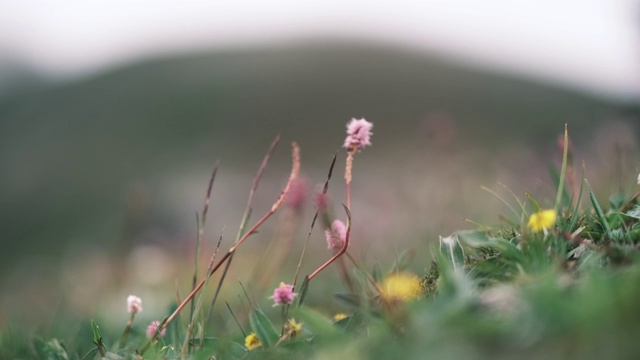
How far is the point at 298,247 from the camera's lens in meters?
7.52

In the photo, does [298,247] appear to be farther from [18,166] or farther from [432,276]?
[18,166]

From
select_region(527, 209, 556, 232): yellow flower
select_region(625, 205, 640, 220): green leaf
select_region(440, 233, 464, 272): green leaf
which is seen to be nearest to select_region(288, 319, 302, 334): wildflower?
select_region(440, 233, 464, 272): green leaf

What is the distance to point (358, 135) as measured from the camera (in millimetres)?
1750

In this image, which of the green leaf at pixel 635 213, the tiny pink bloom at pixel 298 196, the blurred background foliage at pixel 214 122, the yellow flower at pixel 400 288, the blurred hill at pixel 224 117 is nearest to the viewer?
the yellow flower at pixel 400 288

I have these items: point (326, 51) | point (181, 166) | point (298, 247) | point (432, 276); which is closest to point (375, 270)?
point (432, 276)

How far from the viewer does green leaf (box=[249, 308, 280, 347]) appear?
5.14ft

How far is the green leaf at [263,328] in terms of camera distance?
5.14 feet

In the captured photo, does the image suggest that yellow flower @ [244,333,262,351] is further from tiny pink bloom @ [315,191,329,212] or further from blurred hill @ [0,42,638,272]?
blurred hill @ [0,42,638,272]

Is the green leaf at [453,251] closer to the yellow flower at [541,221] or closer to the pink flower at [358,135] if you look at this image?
the yellow flower at [541,221]

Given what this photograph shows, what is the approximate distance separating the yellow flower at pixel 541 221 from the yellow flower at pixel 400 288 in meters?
0.31

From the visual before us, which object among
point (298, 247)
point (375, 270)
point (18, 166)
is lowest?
point (18, 166)

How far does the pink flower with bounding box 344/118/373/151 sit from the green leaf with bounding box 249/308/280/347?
0.47 meters

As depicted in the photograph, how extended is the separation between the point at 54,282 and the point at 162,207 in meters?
15.5

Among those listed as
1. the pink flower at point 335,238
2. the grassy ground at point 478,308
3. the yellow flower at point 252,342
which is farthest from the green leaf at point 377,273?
the yellow flower at point 252,342
